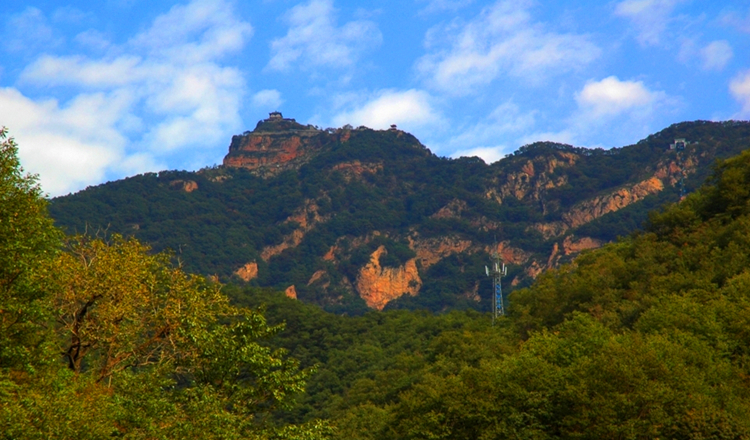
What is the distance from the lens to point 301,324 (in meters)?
128

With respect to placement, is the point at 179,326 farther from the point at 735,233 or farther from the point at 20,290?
the point at 735,233

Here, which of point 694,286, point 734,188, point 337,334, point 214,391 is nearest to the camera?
point 214,391

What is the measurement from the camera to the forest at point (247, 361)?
90.7ft

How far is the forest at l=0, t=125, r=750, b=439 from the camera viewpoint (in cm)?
2764

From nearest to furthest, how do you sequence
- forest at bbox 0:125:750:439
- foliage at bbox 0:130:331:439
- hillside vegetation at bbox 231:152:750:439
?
foliage at bbox 0:130:331:439 → forest at bbox 0:125:750:439 → hillside vegetation at bbox 231:152:750:439

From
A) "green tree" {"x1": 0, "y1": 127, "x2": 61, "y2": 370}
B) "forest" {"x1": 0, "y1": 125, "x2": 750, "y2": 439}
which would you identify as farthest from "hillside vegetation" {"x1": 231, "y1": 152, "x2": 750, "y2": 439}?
"green tree" {"x1": 0, "y1": 127, "x2": 61, "y2": 370}

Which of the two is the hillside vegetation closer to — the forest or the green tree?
the forest

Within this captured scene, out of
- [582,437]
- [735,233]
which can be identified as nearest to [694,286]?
[735,233]

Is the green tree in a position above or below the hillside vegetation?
above

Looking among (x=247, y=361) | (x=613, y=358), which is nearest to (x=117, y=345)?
(x=247, y=361)

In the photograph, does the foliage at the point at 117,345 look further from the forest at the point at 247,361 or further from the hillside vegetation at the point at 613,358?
the hillside vegetation at the point at 613,358

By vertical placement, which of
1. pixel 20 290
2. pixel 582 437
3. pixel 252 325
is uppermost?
pixel 20 290

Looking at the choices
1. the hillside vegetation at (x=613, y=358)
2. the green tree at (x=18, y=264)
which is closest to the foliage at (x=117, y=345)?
the green tree at (x=18, y=264)

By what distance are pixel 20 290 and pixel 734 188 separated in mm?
58745
